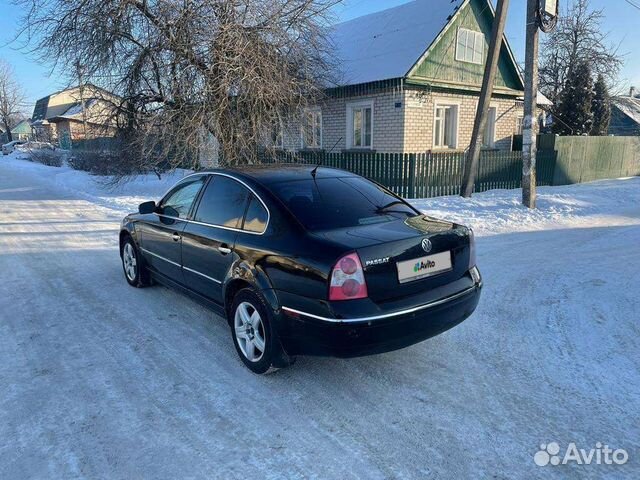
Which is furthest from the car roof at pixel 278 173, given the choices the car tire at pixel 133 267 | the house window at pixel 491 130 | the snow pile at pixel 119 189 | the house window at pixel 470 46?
the house window at pixel 491 130

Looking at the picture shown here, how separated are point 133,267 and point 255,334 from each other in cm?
272

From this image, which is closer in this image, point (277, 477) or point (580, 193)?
point (277, 477)

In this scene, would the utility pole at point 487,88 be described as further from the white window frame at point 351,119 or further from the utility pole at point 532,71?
the white window frame at point 351,119

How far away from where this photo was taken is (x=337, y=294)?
293 centimetres

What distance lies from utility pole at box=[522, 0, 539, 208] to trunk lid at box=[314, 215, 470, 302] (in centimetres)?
811

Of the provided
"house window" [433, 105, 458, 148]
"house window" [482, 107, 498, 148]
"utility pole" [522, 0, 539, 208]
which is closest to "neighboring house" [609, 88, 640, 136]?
"house window" [482, 107, 498, 148]

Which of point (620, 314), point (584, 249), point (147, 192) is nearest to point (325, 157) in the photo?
point (147, 192)

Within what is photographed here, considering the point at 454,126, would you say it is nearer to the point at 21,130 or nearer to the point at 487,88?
the point at 487,88

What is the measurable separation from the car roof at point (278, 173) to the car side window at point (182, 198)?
270mm

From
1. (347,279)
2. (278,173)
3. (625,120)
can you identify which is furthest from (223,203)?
(625,120)

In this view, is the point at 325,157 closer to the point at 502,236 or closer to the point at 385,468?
the point at 502,236

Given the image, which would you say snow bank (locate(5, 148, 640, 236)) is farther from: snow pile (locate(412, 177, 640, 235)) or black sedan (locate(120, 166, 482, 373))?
black sedan (locate(120, 166, 482, 373))

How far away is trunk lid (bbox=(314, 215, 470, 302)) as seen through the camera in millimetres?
3025

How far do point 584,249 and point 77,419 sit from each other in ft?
23.7
